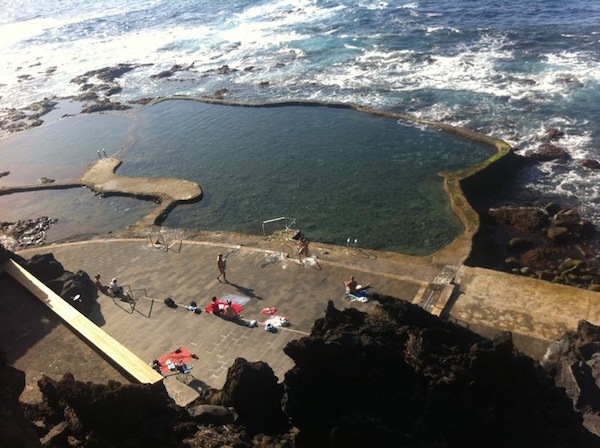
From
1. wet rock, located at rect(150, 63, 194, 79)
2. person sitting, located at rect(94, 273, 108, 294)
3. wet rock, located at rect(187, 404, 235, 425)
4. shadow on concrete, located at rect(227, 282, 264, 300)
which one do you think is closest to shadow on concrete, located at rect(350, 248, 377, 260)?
shadow on concrete, located at rect(227, 282, 264, 300)

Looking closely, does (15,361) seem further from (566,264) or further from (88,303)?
(566,264)

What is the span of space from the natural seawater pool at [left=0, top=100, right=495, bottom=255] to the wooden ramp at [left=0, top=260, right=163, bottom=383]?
39.2ft

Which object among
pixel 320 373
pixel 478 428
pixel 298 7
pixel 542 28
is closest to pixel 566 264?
pixel 478 428

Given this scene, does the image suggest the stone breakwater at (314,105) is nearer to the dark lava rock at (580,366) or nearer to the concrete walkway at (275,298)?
the concrete walkway at (275,298)

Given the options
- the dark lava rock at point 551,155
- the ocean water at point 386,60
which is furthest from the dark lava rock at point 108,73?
the dark lava rock at point 551,155

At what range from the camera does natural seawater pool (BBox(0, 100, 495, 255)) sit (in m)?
28.9

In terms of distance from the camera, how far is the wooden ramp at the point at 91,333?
44.9 feet

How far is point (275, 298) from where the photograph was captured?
20.7 m

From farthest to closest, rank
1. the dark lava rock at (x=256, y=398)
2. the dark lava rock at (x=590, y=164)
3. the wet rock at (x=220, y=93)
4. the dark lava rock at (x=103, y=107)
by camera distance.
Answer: the dark lava rock at (x=103, y=107) < the wet rock at (x=220, y=93) < the dark lava rock at (x=590, y=164) < the dark lava rock at (x=256, y=398)

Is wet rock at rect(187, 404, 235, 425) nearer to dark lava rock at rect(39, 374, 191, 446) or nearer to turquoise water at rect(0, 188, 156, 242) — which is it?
dark lava rock at rect(39, 374, 191, 446)

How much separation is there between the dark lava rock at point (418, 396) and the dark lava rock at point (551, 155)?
23528mm

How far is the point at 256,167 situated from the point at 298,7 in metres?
54.8

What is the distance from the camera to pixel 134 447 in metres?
11.0

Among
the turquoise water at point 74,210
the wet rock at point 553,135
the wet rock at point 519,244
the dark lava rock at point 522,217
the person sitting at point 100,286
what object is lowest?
the turquoise water at point 74,210
